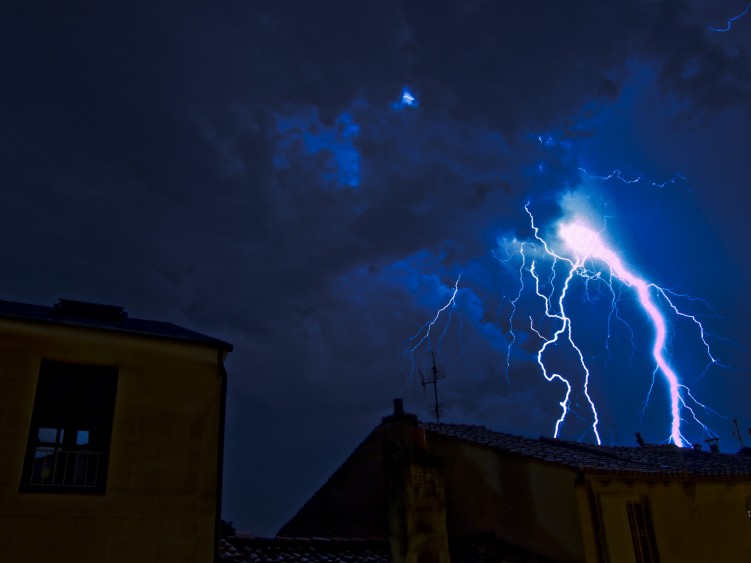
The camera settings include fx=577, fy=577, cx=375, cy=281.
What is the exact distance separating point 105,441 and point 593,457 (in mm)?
13127

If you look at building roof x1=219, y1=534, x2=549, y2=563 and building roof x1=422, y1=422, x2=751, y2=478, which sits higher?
building roof x1=422, y1=422, x2=751, y2=478

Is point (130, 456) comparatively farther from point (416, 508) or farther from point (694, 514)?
point (694, 514)

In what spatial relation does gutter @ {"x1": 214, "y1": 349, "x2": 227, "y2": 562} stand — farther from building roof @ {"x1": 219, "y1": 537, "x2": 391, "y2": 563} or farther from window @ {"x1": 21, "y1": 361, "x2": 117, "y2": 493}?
window @ {"x1": 21, "y1": 361, "x2": 117, "y2": 493}

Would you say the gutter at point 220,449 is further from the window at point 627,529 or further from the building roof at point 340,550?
the window at point 627,529

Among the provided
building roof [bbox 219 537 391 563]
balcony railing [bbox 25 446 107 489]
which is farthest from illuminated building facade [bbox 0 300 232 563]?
building roof [bbox 219 537 391 563]

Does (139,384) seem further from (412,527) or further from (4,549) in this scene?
(412,527)

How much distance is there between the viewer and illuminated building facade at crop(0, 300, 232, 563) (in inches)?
360

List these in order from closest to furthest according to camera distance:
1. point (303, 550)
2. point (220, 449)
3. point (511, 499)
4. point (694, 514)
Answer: point (220, 449) < point (303, 550) < point (511, 499) < point (694, 514)

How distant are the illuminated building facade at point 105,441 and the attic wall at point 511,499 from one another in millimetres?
6171

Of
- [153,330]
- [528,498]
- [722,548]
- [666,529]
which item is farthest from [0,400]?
[722,548]

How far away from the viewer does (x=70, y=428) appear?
990cm

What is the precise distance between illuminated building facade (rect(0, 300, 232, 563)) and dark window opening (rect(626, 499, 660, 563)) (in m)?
10.0

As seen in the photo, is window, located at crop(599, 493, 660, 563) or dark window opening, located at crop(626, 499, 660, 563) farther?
dark window opening, located at crop(626, 499, 660, 563)

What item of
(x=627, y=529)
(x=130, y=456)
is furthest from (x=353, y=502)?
(x=130, y=456)
